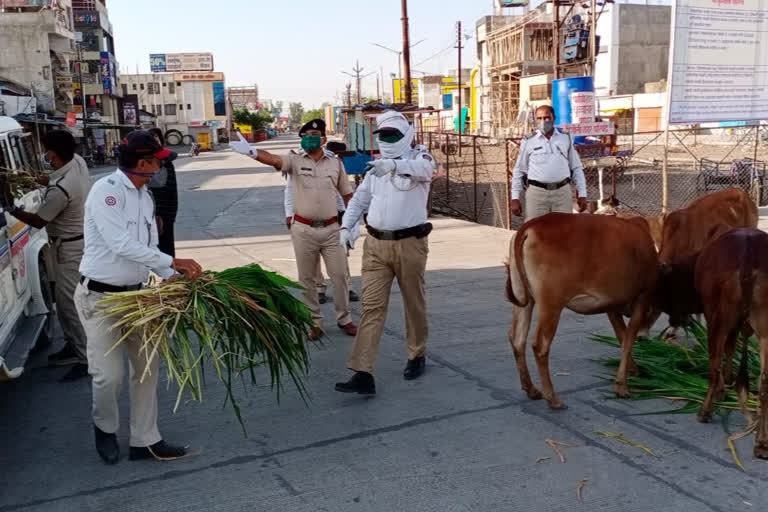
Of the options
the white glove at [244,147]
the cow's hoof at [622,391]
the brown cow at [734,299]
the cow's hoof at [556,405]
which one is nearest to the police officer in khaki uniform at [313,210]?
the white glove at [244,147]

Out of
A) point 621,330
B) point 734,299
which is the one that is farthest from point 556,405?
point 734,299

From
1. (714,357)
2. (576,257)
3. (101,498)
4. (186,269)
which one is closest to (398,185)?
(576,257)

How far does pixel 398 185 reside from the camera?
511cm

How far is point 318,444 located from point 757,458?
95.7 inches

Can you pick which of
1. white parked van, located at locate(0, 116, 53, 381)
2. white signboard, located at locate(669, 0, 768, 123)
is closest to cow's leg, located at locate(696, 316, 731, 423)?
white parked van, located at locate(0, 116, 53, 381)

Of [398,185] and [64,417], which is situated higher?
[398,185]

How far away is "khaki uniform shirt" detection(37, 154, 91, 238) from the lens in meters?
5.46

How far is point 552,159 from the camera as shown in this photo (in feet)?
24.7

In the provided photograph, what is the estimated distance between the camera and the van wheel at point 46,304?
6344mm

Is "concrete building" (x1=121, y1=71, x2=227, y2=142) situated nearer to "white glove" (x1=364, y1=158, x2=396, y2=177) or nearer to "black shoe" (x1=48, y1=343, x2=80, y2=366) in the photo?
"black shoe" (x1=48, y1=343, x2=80, y2=366)

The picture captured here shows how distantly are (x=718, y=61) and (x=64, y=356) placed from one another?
9115 millimetres

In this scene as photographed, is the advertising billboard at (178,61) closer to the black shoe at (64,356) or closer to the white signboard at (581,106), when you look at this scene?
the white signboard at (581,106)

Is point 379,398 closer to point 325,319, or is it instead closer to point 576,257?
point 576,257

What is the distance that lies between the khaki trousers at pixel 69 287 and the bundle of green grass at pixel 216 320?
6.06ft
